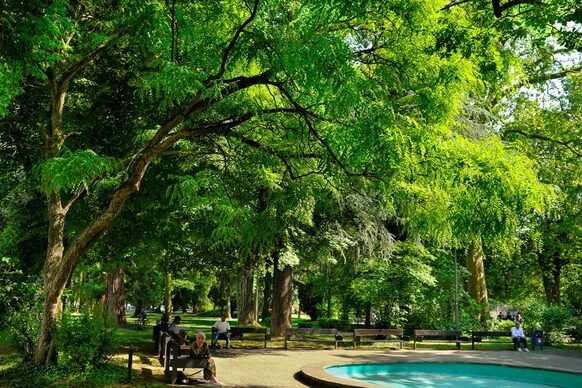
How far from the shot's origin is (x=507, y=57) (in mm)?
10039

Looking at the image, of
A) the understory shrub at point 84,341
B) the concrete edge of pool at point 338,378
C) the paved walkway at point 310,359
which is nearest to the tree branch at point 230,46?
the understory shrub at point 84,341

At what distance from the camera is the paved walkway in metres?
13.6

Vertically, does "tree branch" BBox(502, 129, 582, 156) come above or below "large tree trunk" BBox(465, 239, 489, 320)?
above

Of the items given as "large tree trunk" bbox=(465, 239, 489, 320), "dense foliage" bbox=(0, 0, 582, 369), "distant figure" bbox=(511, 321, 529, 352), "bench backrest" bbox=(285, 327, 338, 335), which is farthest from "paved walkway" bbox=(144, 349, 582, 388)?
"large tree trunk" bbox=(465, 239, 489, 320)

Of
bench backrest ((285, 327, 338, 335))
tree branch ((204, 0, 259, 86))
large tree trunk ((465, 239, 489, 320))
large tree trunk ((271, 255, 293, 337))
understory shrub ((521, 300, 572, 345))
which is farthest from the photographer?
large tree trunk ((465, 239, 489, 320))

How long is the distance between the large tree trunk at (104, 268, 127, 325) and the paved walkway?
15865 millimetres

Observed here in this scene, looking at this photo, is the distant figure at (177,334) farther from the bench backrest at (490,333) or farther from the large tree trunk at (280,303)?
the bench backrest at (490,333)

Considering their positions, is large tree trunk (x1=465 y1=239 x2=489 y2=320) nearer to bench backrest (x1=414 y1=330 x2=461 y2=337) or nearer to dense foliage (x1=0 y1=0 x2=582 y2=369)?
bench backrest (x1=414 y1=330 x2=461 y2=337)

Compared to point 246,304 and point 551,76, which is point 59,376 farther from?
point 551,76

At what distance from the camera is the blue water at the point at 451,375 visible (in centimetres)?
1630

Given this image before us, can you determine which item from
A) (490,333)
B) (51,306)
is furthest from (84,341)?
(490,333)

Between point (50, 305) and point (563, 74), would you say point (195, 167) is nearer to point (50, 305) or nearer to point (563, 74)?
point (50, 305)

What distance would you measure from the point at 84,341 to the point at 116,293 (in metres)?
22.1

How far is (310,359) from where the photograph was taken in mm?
18109
